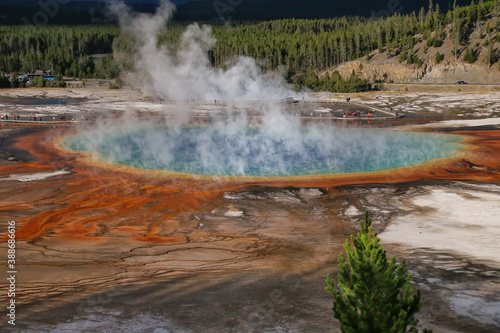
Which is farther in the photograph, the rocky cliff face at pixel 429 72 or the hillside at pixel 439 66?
the hillside at pixel 439 66

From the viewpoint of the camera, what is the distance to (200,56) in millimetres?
75000

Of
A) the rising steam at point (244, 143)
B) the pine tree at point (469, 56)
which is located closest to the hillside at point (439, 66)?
the pine tree at point (469, 56)

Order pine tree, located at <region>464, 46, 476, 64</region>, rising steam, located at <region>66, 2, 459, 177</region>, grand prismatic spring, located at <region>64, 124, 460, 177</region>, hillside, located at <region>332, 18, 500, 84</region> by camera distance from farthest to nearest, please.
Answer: pine tree, located at <region>464, 46, 476, 64</region>, hillside, located at <region>332, 18, 500, 84</region>, rising steam, located at <region>66, 2, 459, 177</region>, grand prismatic spring, located at <region>64, 124, 460, 177</region>

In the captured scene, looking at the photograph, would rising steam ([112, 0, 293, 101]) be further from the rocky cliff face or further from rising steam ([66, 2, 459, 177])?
the rocky cliff face

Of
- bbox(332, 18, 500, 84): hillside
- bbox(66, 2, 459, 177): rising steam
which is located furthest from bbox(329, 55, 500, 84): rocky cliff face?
bbox(66, 2, 459, 177): rising steam

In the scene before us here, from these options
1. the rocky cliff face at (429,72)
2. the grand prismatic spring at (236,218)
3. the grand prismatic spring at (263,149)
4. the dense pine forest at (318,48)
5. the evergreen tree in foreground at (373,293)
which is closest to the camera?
the evergreen tree in foreground at (373,293)

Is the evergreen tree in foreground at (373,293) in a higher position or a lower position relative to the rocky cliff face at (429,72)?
lower

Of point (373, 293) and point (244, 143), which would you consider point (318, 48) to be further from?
point (373, 293)

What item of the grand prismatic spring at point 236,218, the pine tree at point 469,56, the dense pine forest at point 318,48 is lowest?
the grand prismatic spring at point 236,218

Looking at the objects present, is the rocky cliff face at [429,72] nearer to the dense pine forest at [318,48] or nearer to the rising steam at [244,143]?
the dense pine forest at [318,48]

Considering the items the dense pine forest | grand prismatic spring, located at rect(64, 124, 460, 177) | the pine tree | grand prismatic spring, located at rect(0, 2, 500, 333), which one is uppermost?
the dense pine forest

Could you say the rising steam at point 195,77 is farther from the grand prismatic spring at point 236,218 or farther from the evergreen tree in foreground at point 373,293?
the evergreen tree in foreground at point 373,293

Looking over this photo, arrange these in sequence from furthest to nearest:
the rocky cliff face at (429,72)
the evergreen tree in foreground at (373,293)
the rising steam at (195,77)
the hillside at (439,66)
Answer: the hillside at (439,66)
the rocky cliff face at (429,72)
the rising steam at (195,77)
the evergreen tree in foreground at (373,293)

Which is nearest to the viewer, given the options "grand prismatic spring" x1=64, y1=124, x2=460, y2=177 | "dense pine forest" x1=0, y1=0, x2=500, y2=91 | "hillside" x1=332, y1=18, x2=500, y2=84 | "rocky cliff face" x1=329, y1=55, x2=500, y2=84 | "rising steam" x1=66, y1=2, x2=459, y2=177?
"grand prismatic spring" x1=64, y1=124, x2=460, y2=177
